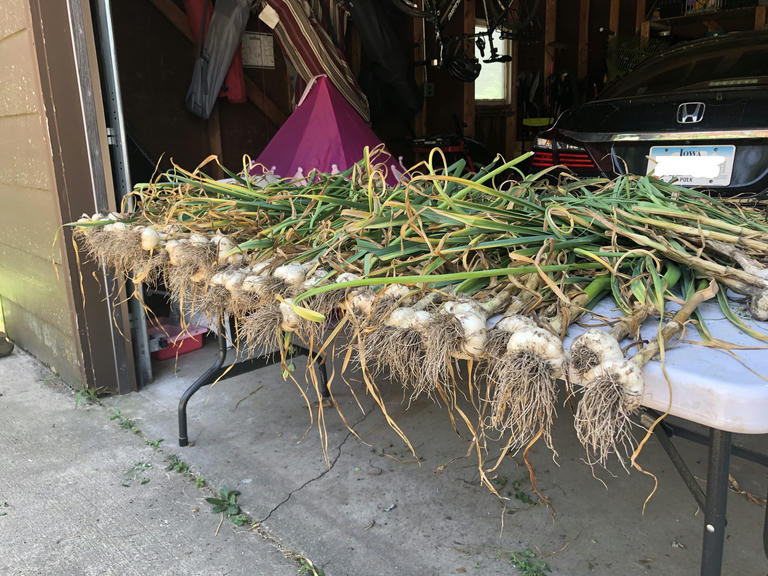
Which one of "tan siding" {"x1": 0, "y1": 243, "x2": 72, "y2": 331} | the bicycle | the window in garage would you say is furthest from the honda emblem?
the window in garage

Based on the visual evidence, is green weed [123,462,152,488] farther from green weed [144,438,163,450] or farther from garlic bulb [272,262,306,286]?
garlic bulb [272,262,306,286]

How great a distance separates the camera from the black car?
2393 millimetres

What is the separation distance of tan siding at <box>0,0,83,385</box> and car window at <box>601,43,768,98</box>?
2.87 m

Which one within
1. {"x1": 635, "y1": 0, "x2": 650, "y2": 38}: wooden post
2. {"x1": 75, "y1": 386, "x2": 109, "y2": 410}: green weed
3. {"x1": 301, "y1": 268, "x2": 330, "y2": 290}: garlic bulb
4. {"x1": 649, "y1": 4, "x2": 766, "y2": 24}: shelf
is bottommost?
{"x1": 75, "y1": 386, "x2": 109, "y2": 410}: green weed

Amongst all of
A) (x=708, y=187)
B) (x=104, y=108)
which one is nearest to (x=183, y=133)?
(x=104, y=108)

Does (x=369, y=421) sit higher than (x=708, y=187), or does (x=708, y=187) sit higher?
(x=708, y=187)

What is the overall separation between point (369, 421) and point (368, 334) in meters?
1.82

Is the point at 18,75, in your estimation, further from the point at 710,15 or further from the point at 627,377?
the point at 710,15

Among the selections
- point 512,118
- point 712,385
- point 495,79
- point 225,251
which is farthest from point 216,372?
point 495,79

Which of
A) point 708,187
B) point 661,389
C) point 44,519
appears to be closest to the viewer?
point 661,389

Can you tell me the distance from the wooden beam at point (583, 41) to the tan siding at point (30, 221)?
709 centimetres

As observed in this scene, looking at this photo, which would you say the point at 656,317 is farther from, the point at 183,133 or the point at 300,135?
the point at 183,133

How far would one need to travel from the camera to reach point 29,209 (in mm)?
3148

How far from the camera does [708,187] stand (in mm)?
2506
